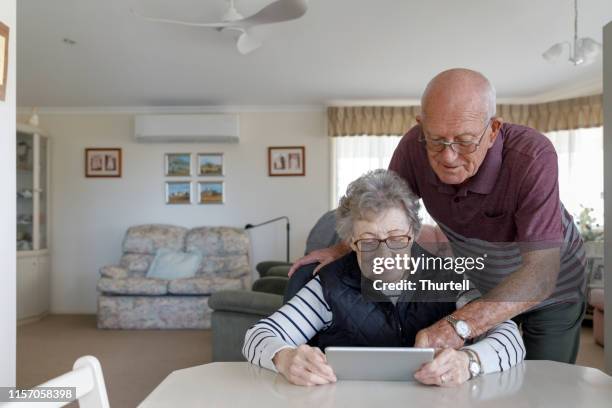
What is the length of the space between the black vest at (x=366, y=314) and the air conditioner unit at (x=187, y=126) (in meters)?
4.38

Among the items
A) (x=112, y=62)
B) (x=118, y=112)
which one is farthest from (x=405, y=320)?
(x=118, y=112)

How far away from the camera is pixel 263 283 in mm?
3641

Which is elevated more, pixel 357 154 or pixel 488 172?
pixel 357 154

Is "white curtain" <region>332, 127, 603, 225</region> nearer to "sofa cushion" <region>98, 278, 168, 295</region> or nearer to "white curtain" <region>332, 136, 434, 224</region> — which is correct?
"white curtain" <region>332, 136, 434, 224</region>

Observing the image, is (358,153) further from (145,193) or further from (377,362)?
(377,362)

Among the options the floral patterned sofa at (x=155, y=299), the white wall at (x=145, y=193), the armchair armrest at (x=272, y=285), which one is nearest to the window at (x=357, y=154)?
the white wall at (x=145, y=193)

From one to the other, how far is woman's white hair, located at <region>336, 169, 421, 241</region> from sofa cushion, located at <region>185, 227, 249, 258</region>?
13.6 ft

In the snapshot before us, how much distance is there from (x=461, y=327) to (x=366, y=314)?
0.96 feet

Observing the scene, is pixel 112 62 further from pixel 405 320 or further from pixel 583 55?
pixel 405 320

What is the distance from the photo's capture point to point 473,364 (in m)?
Result: 1.14

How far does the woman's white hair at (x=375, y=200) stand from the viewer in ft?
4.42

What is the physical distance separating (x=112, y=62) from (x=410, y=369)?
380 cm

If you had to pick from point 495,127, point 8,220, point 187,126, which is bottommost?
point 8,220

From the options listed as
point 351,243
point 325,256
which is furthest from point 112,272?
point 351,243
